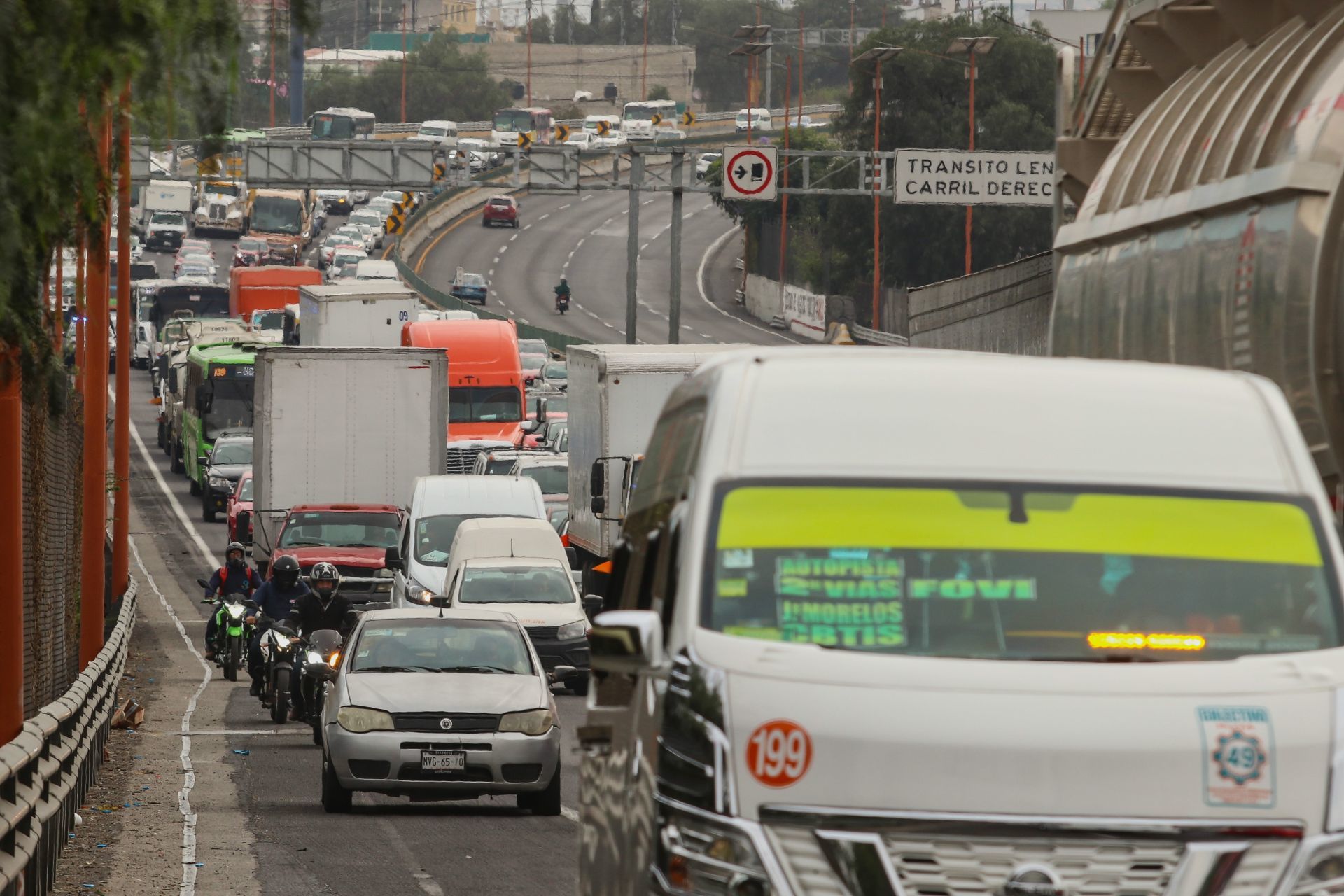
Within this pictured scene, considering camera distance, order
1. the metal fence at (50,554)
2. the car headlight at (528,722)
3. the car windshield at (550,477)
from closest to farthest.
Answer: the metal fence at (50,554) → the car headlight at (528,722) → the car windshield at (550,477)

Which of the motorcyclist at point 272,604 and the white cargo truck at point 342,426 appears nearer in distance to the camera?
the motorcyclist at point 272,604

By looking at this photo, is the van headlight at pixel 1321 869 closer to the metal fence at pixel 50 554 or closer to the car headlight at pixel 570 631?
the metal fence at pixel 50 554

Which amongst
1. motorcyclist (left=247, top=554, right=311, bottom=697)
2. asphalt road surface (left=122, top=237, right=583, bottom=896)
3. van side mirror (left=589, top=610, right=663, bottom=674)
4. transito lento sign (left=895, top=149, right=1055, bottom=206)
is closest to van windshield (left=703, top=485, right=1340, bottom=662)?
van side mirror (left=589, top=610, right=663, bottom=674)

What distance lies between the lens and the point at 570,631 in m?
26.7

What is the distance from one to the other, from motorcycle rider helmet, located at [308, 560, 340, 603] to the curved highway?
61765mm

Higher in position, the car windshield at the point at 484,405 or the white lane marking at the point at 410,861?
the white lane marking at the point at 410,861

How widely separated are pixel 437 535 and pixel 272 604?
6.05 m

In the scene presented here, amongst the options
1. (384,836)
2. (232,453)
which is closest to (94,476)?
(384,836)

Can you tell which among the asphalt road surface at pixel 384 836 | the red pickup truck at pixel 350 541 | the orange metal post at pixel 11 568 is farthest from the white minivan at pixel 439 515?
the orange metal post at pixel 11 568

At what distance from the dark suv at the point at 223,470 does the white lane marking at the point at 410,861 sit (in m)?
34.1

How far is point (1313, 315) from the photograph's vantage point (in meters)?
10.1

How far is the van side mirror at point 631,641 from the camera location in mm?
6113

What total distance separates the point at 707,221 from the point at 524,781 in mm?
113302

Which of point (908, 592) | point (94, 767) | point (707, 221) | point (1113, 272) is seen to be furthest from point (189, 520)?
point (707, 221)
